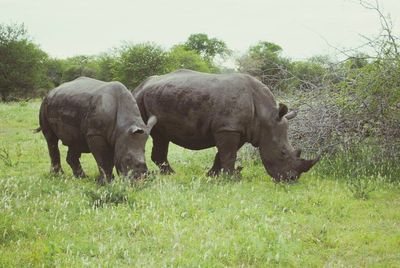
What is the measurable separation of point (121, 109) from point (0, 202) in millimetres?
3627

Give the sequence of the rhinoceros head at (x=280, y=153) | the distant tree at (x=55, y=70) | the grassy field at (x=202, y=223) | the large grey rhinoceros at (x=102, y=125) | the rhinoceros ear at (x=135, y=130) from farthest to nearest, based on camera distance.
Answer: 1. the distant tree at (x=55, y=70)
2. the rhinoceros head at (x=280, y=153)
3. the large grey rhinoceros at (x=102, y=125)
4. the rhinoceros ear at (x=135, y=130)
5. the grassy field at (x=202, y=223)

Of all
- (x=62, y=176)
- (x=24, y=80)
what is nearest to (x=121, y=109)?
(x=62, y=176)

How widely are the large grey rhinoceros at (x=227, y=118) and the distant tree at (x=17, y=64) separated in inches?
1347

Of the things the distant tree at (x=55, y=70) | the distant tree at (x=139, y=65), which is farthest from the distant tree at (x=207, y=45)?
the distant tree at (x=139, y=65)

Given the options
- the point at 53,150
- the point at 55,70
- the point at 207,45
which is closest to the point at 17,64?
the point at 53,150

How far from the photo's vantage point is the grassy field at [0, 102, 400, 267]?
5691mm

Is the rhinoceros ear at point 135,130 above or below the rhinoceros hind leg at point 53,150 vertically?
above

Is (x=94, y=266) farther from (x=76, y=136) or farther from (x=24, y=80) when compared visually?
(x=24, y=80)

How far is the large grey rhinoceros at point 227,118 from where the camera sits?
10.7m

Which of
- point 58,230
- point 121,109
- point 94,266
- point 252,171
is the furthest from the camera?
point 252,171

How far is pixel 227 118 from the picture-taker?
421 inches

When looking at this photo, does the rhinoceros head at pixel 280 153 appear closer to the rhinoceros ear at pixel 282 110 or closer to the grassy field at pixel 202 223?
the rhinoceros ear at pixel 282 110

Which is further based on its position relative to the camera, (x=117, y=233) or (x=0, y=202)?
(x=0, y=202)

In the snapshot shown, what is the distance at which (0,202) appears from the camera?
6953mm
